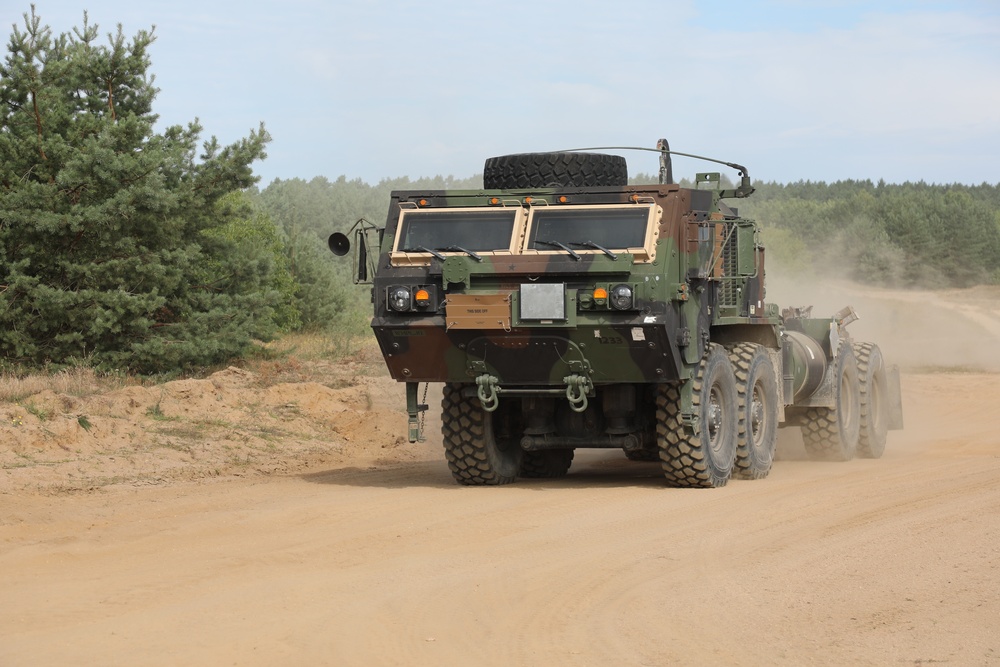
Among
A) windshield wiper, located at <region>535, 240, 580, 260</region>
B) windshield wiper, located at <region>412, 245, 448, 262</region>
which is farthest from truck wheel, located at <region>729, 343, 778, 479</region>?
windshield wiper, located at <region>412, 245, 448, 262</region>

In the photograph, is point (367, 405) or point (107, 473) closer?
point (107, 473)

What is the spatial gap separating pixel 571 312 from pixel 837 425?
231 inches

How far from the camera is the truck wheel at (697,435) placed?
1234 centimetres

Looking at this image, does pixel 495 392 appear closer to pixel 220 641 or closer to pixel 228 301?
pixel 220 641

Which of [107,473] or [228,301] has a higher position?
A: [228,301]

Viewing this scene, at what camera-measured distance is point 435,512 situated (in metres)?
10.9

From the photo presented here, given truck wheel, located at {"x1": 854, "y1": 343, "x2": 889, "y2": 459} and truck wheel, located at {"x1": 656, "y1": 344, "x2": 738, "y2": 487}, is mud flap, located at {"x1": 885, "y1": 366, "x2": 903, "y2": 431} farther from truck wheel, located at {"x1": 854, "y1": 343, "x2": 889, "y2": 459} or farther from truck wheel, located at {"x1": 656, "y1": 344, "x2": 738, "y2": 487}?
truck wheel, located at {"x1": 656, "y1": 344, "x2": 738, "y2": 487}

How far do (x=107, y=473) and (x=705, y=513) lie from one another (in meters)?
6.21

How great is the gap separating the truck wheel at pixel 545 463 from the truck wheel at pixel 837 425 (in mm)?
3308

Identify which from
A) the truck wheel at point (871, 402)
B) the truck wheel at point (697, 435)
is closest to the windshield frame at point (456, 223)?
the truck wheel at point (697, 435)

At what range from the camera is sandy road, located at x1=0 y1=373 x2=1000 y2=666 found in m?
6.51

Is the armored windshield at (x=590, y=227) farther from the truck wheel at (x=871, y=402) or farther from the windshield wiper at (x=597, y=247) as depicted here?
the truck wheel at (x=871, y=402)

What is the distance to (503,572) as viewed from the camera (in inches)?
328

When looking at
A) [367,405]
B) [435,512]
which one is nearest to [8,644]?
[435,512]
